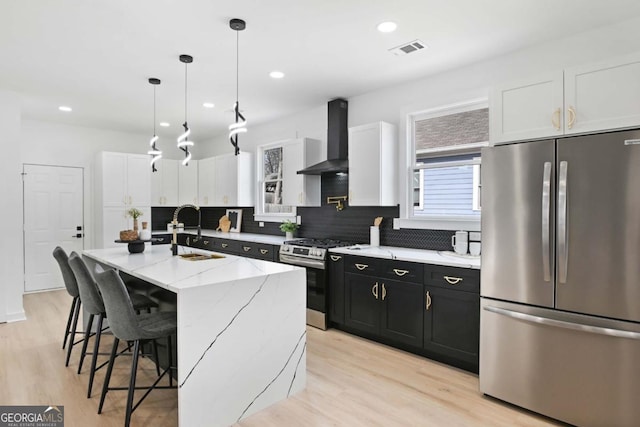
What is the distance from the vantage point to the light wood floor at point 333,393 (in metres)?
2.47

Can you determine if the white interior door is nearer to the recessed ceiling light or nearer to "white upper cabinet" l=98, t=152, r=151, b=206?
"white upper cabinet" l=98, t=152, r=151, b=206

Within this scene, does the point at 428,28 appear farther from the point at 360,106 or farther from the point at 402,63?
the point at 360,106

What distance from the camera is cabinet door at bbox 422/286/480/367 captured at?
3.06m

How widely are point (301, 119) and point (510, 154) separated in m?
3.48

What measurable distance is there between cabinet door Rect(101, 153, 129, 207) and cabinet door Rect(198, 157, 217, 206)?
4.23 ft

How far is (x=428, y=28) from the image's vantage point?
2959 mm

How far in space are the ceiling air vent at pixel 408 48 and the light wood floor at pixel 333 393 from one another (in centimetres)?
276

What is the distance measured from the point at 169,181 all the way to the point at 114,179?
0.99m

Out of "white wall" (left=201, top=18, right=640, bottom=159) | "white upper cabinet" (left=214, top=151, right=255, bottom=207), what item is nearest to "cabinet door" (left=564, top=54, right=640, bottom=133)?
"white wall" (left=201, top=18, right=640, bottom=159)

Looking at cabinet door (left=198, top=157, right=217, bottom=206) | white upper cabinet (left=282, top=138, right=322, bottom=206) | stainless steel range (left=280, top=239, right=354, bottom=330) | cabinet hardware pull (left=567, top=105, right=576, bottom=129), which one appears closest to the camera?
cabinet hardware pull (left=567, top=105, right=576, bottom=129)

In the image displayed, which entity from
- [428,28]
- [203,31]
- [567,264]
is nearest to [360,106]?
[428,28]

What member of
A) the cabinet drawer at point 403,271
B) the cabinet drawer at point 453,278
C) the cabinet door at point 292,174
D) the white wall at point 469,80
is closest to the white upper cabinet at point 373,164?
the white wall at point 469,80

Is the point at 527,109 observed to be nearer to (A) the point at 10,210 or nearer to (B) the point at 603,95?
(B) the point at 603,95

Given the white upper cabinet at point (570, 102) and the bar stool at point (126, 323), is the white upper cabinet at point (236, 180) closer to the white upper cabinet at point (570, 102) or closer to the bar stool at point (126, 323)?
the bar stool at point (126, 323)
